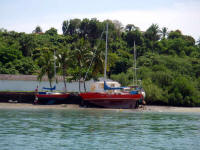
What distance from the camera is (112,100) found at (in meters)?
49.3

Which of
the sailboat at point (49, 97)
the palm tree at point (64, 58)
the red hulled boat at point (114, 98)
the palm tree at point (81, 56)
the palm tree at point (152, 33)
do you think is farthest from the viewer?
the palm tree at point (152, 33)

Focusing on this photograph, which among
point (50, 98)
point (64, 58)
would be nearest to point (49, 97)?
point (50, 98)

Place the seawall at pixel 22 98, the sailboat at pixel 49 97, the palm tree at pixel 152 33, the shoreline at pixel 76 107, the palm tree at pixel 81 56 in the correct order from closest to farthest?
1. the shoreline at pixel 76 107
2. the sailboat at pixel 49 97
3. the seawall at pixel 22 98
4. the palm tree at pixel 81 56
5. the palm tree at pixel 152 33

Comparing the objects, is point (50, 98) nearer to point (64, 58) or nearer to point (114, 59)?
point (64, 58)

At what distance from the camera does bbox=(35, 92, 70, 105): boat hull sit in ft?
170

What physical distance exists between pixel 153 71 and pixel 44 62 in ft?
54.2

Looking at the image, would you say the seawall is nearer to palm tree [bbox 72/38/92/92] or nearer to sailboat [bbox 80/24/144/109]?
sailboat [bbox 80/24/144/109]

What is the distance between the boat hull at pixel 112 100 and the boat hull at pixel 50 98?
3438 millimetres

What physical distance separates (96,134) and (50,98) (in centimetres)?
2560

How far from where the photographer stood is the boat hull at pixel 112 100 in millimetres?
48938

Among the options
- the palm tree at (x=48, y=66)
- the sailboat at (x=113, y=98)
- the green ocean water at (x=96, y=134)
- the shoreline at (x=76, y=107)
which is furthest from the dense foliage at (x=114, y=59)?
the green ocean water at (x=96, y=134)

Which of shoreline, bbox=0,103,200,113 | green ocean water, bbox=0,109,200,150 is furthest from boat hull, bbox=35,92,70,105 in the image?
green ocean water, bbox=0,109,200,150

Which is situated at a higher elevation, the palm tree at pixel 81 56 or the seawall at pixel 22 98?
the palm tree at pixel 81 56

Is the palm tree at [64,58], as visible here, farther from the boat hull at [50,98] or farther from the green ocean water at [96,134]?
the green ocean water at [96,134]
